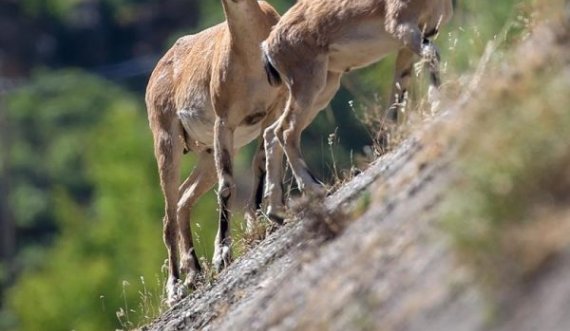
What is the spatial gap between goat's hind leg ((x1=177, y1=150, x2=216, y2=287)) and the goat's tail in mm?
1641

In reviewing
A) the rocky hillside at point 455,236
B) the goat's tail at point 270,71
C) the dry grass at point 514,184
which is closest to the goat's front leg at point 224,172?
the goat's tail at point 270,71

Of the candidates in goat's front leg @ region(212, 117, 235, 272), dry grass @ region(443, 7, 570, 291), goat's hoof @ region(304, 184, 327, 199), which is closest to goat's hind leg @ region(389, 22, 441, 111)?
goat's hoof @ region(304, 184, 327, 199)

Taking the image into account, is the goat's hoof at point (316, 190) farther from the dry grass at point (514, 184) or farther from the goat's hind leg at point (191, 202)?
the dry grass at point (514, 184)

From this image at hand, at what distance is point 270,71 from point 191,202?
255 centimetres

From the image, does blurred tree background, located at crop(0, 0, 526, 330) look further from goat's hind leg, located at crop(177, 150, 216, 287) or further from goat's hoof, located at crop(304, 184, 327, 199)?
goat's hind leg, located at crop(177, 150, 216, 287)

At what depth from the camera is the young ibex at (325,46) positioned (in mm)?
13344

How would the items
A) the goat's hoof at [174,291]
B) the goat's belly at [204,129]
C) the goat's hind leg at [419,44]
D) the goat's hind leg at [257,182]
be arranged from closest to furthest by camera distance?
the goat's hind leg at [419,44] < the goat's hoof at [174,291] < the goat's hind leg at [257,182] < the goat's belly at [204,129]

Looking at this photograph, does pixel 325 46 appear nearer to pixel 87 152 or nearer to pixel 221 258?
pixel 221 258

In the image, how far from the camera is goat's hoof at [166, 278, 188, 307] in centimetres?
1415

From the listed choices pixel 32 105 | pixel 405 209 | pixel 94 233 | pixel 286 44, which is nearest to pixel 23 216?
pixel 32 105

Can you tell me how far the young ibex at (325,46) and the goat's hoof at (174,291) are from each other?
3.12ft

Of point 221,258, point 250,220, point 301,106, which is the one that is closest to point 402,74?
point 301,106

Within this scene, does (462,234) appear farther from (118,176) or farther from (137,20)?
(137,20)

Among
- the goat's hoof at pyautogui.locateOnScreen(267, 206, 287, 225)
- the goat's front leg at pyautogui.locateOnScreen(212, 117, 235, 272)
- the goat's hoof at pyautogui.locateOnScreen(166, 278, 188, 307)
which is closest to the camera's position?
the goat's hoof at pyautogui.locateOnScreen(267, 206, 287, 225)
